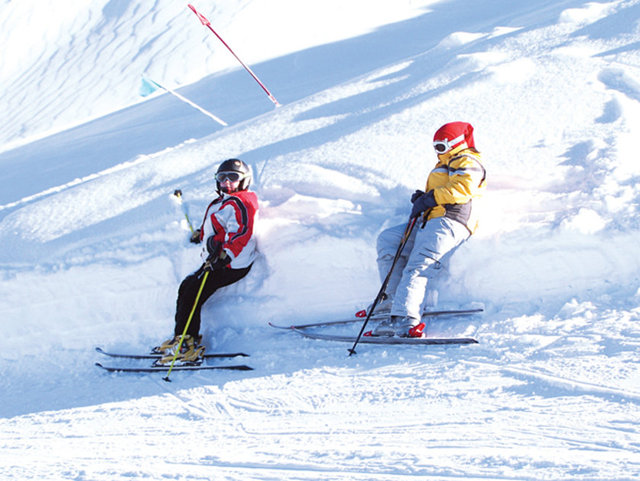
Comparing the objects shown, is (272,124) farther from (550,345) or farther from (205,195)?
(550,345)

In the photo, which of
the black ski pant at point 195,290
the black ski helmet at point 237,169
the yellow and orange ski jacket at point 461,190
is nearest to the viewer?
the yellow and orange ski jacket at point 461,190

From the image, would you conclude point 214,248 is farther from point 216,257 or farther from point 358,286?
point 358,286

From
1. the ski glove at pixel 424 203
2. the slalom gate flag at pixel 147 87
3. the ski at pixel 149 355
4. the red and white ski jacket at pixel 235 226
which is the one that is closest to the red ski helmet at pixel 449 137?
the ski glove at pixel 424 203

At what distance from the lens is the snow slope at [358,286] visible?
3312 millimetres

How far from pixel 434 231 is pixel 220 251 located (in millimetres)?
1671

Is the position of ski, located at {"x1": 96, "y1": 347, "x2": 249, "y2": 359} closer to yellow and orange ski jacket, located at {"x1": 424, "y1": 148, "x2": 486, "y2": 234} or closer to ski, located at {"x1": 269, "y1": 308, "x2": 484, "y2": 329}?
ski, located at {"x1": 269, "y1": 308, "x2": 484, "y2": 329}

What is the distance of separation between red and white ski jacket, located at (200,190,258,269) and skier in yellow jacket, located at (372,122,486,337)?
1069mm

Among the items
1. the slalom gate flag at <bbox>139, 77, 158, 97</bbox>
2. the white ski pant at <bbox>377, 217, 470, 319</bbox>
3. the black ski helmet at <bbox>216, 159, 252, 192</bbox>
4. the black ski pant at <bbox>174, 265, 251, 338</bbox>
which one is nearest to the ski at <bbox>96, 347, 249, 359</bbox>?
the black ski pant at <bbox>174, 265, 251, 338</bbox>

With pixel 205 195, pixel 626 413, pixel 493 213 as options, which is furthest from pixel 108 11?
pixel 626 413

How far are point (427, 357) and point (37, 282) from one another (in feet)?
11.6

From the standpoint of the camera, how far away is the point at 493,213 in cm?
481

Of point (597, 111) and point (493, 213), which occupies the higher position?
point (597, 111)

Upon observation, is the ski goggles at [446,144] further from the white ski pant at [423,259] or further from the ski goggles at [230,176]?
the ski goggles at [230,176]

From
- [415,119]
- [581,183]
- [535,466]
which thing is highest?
[415,119]
